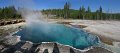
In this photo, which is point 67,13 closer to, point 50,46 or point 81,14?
point 81,14

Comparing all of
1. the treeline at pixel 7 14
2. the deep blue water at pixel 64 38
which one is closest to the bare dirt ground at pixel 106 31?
the deep blue water at pixel 64 38

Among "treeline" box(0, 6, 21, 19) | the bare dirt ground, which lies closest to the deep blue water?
the bare dirt ground

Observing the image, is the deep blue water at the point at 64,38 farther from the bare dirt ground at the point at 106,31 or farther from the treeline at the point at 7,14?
the treeline at the point at 7,14

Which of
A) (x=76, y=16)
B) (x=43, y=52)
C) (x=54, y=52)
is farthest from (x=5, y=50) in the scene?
(x=76, y=16)

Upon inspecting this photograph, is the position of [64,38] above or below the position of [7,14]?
below

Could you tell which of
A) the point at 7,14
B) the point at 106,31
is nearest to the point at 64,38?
the point at 106,31

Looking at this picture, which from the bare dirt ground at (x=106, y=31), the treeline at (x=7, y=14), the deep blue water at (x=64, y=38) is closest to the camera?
the deep blue water at (x=64, y=38)

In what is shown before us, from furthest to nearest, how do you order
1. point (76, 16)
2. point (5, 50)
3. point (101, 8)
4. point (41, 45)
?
point (101, 8), point (76, 16), point (41, 45), point (5, 50)

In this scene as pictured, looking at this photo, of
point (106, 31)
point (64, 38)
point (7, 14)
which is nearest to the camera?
point (64, 38)

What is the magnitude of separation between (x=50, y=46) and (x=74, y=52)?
3.95 meters

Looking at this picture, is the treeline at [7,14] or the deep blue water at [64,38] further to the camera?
the treeline at [7,14]

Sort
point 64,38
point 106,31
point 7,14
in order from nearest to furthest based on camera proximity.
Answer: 1. point 64,38
2. point 106,31
3. point 7,14

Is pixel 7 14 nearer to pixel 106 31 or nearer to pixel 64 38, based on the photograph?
pixel 106 31

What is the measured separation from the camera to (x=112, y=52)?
20906 mm
